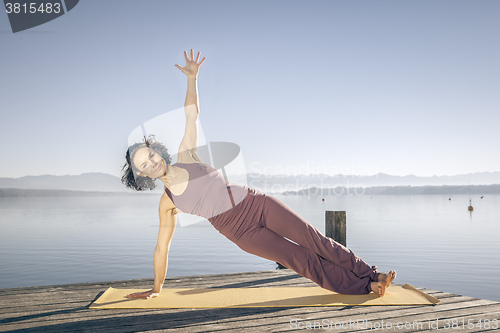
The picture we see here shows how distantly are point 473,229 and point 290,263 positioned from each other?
23.0 m

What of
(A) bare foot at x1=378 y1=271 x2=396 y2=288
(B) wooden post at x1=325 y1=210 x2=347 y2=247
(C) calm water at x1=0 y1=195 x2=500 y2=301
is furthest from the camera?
(C) calm water at x1=0 y1=195 x2=500 y2=301

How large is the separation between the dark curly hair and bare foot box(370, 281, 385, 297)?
1827 mm

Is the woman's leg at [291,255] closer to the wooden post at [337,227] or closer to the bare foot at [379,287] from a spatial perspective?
the bare foot at [379,287]

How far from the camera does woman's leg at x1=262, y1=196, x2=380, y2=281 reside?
3141mm

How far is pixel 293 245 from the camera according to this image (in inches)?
124

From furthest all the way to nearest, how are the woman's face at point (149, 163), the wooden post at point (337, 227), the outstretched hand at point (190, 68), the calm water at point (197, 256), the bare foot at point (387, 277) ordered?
the calm water at point (197, 256), the wooden post at point (337, 227), the outstretched hand at point (190, 68), the bare foot at point (387, 277), the woman's face at point (149, 163)

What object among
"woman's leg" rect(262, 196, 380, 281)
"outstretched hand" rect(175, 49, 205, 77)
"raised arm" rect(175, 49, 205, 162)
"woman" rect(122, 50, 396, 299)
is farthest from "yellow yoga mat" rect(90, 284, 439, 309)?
"outstretched hand" rect(175, 49, 205, 77)

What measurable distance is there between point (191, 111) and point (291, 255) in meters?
1.34

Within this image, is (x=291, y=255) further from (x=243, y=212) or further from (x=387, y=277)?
(x=387, y=277)

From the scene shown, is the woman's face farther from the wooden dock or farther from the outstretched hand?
the wooden dock

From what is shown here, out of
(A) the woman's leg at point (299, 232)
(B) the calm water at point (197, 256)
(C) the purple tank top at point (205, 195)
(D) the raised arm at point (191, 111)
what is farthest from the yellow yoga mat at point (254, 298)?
(B) the calm water at point (197, 256)

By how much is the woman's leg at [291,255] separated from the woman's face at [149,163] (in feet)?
2.55

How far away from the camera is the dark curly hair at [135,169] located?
3.11 meters

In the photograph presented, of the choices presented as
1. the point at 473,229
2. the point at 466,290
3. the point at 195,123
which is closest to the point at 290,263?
the point at 195,123
